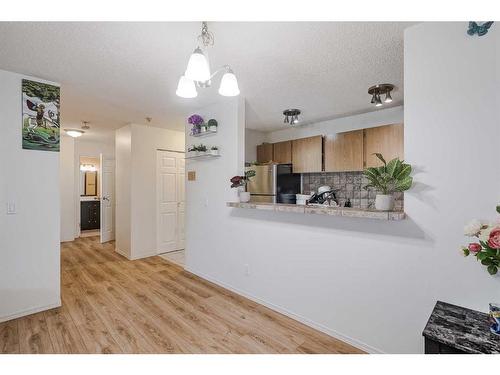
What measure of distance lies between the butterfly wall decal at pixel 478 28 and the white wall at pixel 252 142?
3839mm

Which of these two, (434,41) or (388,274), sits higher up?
(434,41)

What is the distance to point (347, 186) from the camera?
4160 mm

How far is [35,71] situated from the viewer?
243 cm

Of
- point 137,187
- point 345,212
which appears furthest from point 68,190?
point 345,212

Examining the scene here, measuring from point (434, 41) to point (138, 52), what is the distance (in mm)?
2130

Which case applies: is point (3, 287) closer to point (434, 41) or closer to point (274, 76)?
point (274, 76)

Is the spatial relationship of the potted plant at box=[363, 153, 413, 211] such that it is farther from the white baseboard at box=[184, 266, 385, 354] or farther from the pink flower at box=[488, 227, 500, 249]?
the white baseboard at box=[184, 266, 385, 354]

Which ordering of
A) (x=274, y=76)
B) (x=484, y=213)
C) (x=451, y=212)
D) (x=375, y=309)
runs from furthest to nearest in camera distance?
1. (x=274, y=76)
2. (x=375, y=309)
3. (x=451, y=212)
4. (x=484, y=213)

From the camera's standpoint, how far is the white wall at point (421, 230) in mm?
1492

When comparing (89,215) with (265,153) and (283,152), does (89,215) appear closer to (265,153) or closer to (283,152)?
(265,153)

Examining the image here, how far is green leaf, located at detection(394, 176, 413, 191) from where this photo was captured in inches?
66.3

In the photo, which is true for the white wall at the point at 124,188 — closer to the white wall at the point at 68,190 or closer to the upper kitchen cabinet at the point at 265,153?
the white wall at the point at 68,190

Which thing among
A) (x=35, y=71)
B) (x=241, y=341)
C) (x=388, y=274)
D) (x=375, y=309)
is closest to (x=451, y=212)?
(x=388, y=274)

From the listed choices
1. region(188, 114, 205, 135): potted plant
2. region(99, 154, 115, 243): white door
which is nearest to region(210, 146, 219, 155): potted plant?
region(188, 114, 205, 135): potted plant
